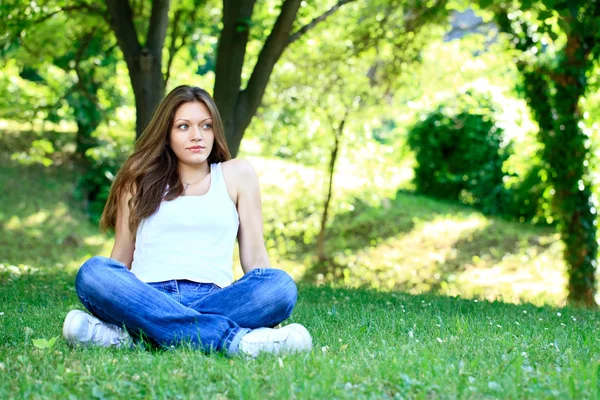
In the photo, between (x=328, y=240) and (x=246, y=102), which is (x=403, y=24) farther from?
(x=328, y=240)

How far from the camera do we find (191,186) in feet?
14.1

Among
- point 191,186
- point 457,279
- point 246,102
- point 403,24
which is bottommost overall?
point 457,279

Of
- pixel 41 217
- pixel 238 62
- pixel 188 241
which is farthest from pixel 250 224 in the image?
pixel 41 217

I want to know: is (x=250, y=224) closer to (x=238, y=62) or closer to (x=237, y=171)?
(x=237, y=171)

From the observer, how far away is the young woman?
3.63m

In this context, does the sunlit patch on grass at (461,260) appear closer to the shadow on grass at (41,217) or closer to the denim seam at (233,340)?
the shadow on grass at (41,217)

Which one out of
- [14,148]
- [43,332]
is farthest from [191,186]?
[14,148]

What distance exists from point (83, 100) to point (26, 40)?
5.25 meters

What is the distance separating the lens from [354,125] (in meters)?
12.9

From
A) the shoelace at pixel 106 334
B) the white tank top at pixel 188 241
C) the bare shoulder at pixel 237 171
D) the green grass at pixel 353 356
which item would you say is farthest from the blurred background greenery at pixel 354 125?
the shoelace at pixel 106 334

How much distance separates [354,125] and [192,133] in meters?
8.83

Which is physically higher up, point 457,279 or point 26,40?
point 26,40

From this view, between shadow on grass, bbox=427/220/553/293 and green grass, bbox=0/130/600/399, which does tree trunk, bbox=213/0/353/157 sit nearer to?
green grass, bbox=0/130/600/399

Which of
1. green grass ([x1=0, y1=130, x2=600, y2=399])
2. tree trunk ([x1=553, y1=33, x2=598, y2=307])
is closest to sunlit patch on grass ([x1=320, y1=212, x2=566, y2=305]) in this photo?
green grass ([x1=0, y1=130, x2=600, y2=399])
